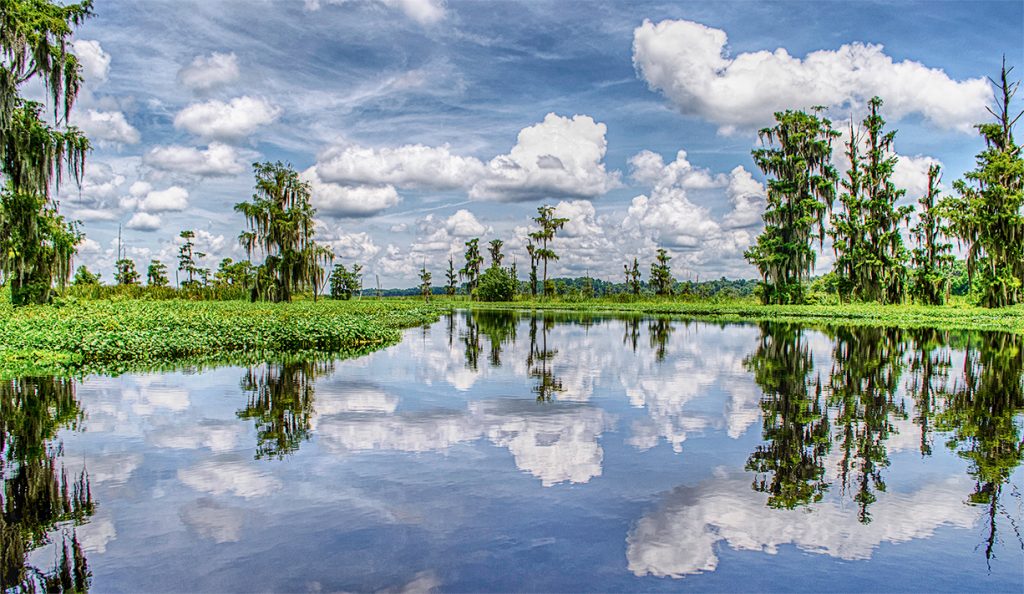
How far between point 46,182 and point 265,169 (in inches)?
845

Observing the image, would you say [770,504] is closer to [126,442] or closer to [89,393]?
[126,442]

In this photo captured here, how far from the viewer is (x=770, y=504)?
6.32 meters

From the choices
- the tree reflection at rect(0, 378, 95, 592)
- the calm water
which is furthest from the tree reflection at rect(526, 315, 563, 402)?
the tree reflection at rect(0, 378, 95, 592)

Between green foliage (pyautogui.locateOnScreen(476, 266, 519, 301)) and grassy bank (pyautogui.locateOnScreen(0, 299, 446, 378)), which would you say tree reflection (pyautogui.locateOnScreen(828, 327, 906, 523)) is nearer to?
grassy bank (pyautogui.locateOnScreen(0, 299, 446, 378))

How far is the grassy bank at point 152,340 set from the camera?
15578 mm

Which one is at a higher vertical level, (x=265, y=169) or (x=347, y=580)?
(x=265, y=169)

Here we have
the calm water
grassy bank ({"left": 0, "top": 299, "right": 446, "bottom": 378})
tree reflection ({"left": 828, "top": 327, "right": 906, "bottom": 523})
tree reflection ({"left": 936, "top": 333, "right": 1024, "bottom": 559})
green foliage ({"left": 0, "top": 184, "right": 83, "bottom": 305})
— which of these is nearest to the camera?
the calm water

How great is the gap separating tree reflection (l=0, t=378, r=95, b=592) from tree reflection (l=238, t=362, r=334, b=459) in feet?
7.04

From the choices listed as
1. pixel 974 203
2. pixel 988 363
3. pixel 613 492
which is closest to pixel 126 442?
pixel 613 492

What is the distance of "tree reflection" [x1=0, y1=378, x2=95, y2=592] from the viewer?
4672mm

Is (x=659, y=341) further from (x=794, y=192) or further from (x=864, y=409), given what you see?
(x=794, y=192)

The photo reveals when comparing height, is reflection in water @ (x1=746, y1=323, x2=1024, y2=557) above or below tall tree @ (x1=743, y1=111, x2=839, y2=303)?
below

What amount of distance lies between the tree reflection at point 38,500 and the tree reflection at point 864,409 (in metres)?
6.98

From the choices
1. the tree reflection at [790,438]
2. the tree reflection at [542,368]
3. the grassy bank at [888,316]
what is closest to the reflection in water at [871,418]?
the tree reflection at [790,438]
